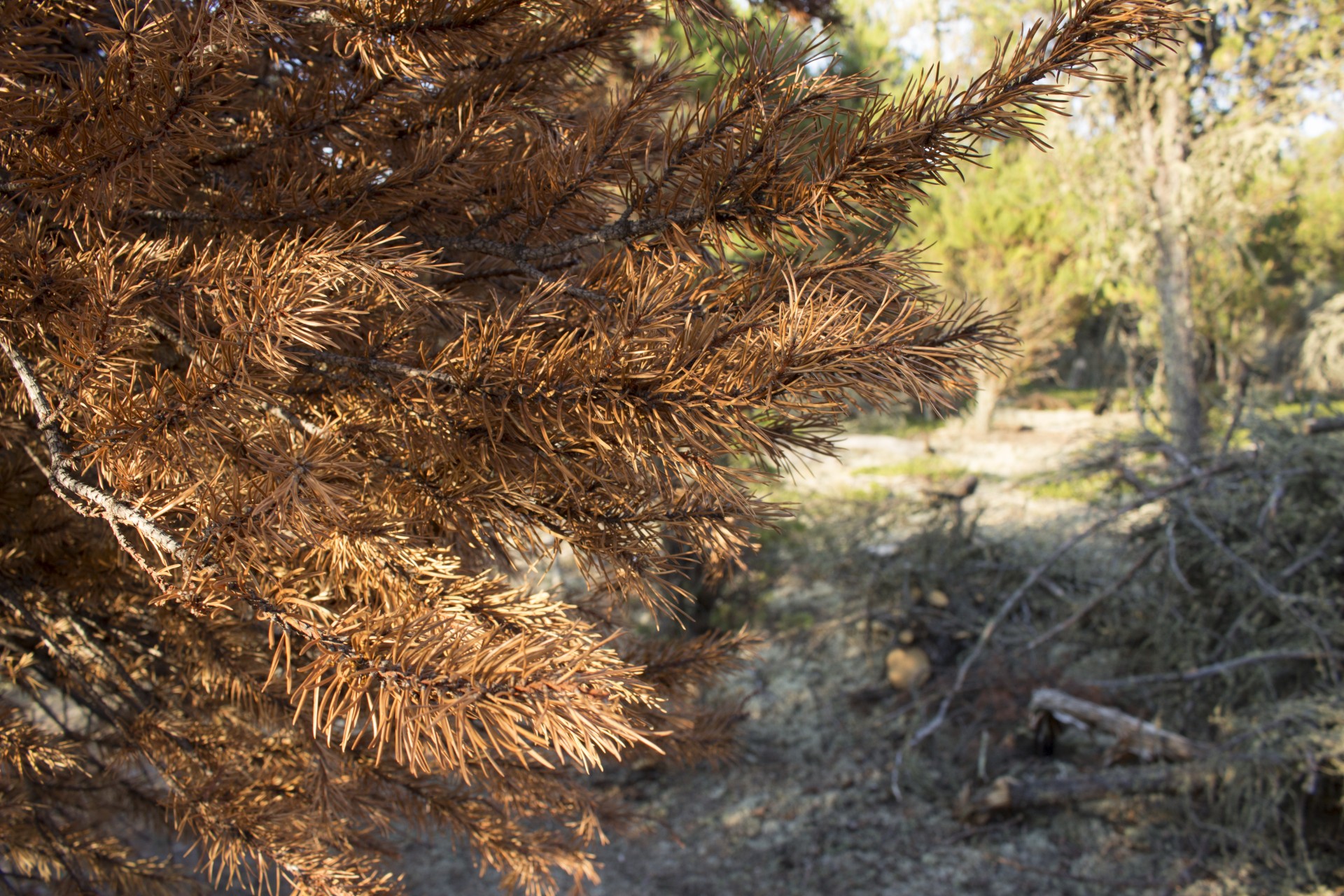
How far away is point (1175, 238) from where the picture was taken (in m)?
7.31

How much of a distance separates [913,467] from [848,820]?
23.9ft

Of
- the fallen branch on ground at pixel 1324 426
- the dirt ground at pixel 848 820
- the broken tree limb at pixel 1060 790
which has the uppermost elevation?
the fallen branch on ground at pixel 1324 426

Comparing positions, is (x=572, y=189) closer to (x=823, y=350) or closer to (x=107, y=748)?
(x=823, y=350)

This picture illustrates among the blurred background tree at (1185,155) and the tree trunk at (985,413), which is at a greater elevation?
the blurred background tree at (1185,155)

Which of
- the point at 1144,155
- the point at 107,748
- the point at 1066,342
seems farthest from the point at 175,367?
the point at 1066,342

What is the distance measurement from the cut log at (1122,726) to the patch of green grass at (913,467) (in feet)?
18.4

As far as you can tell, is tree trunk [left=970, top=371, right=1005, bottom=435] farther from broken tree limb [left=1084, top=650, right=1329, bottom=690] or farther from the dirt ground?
broken tree limb [left=1084, top=650, right=1329, bottom=690]

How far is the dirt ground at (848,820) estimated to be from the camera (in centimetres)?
411

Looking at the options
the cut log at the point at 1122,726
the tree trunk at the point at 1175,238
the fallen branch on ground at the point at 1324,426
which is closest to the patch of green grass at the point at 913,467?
the tree trunk at the point at 1175,238

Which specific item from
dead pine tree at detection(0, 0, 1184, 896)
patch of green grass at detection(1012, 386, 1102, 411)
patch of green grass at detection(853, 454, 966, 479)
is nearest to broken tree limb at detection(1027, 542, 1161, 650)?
dead pine tree at detection(0, 0, 1184, 896)

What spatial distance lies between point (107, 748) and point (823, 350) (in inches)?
81.0

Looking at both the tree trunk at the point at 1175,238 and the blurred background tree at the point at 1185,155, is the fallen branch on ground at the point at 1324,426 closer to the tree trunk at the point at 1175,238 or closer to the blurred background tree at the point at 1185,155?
the blurred background tree at the point at 1185,155

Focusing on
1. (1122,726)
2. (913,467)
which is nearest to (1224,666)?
(1122,726)

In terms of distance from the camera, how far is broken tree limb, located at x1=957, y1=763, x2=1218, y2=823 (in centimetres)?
429
